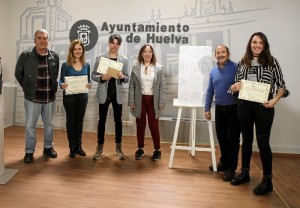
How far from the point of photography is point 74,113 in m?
3.93

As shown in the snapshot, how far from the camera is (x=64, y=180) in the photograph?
3250mm

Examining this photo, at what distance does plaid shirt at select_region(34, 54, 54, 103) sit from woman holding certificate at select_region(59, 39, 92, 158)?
17 centimetres

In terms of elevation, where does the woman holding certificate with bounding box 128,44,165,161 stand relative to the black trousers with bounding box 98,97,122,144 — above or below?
above

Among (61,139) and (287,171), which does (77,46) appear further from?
(287,171)

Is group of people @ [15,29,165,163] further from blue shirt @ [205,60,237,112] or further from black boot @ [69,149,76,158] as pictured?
blue shirt @ [205,60,237,112]

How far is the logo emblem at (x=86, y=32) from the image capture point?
525 cm

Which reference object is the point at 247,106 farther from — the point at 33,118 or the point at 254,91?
the point at 33,118

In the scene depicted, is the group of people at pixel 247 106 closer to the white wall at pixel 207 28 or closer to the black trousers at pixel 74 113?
the white wall at pixel 207 28

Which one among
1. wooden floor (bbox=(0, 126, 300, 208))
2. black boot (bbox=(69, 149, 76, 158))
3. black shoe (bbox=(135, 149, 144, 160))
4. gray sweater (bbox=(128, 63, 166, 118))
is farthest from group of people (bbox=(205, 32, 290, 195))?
black boot (bbox=(69, 149, 76, 158))

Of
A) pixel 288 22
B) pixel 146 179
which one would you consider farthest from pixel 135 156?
pixel 288 22

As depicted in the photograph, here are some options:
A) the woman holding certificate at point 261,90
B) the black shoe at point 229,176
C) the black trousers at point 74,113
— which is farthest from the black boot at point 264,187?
the black trousers at point 74,113

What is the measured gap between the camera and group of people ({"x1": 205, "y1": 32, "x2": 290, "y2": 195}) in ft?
9.66

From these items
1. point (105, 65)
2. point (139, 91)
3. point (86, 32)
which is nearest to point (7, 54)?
point (86, 32)

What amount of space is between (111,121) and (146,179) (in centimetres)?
213
